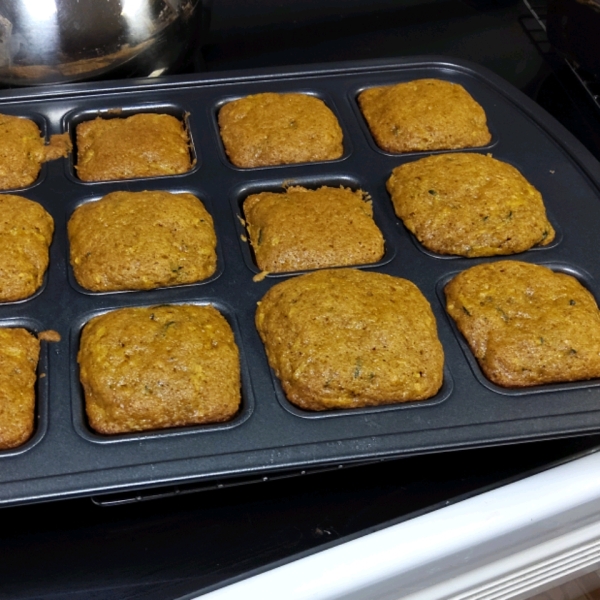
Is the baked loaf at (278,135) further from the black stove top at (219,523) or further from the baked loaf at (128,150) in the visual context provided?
the black stove top at (219,523)

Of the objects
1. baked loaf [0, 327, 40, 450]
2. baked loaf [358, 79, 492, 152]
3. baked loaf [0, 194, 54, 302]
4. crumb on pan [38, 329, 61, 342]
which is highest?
baked loaf [358, 79, 492, 152]

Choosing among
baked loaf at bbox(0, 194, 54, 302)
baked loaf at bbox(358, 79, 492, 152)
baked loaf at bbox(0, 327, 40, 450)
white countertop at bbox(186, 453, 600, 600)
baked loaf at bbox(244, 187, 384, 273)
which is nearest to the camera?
white countertop at bbox(186, 453, 600, 600)

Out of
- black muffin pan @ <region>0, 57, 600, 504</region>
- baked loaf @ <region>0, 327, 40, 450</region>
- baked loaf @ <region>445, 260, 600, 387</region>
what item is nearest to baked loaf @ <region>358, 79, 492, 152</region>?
black muffin pan @ <region>0, 57, 600, 504</region>

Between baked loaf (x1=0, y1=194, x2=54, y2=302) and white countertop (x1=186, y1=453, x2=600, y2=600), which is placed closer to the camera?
white countertop (x1=186, y1=453, x2=600, y2=600)

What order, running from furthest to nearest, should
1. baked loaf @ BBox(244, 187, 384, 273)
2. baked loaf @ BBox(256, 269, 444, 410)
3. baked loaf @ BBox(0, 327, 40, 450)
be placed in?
baked loaf @ BBox(244, 187, 384, 273) < baked loaf @ BBox(256, 269, 444, 410) < baked loaf @ BBox(0, 327, 40, 450)

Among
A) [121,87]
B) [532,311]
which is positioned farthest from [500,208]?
[121,87]

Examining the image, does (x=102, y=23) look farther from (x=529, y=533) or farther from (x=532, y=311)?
(x=529, y=533)

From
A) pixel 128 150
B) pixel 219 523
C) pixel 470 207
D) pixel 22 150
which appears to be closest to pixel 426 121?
pixel 470 207

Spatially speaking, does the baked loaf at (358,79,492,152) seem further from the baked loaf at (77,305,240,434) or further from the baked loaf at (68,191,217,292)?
the baked loaf at (77,305,240,434)
